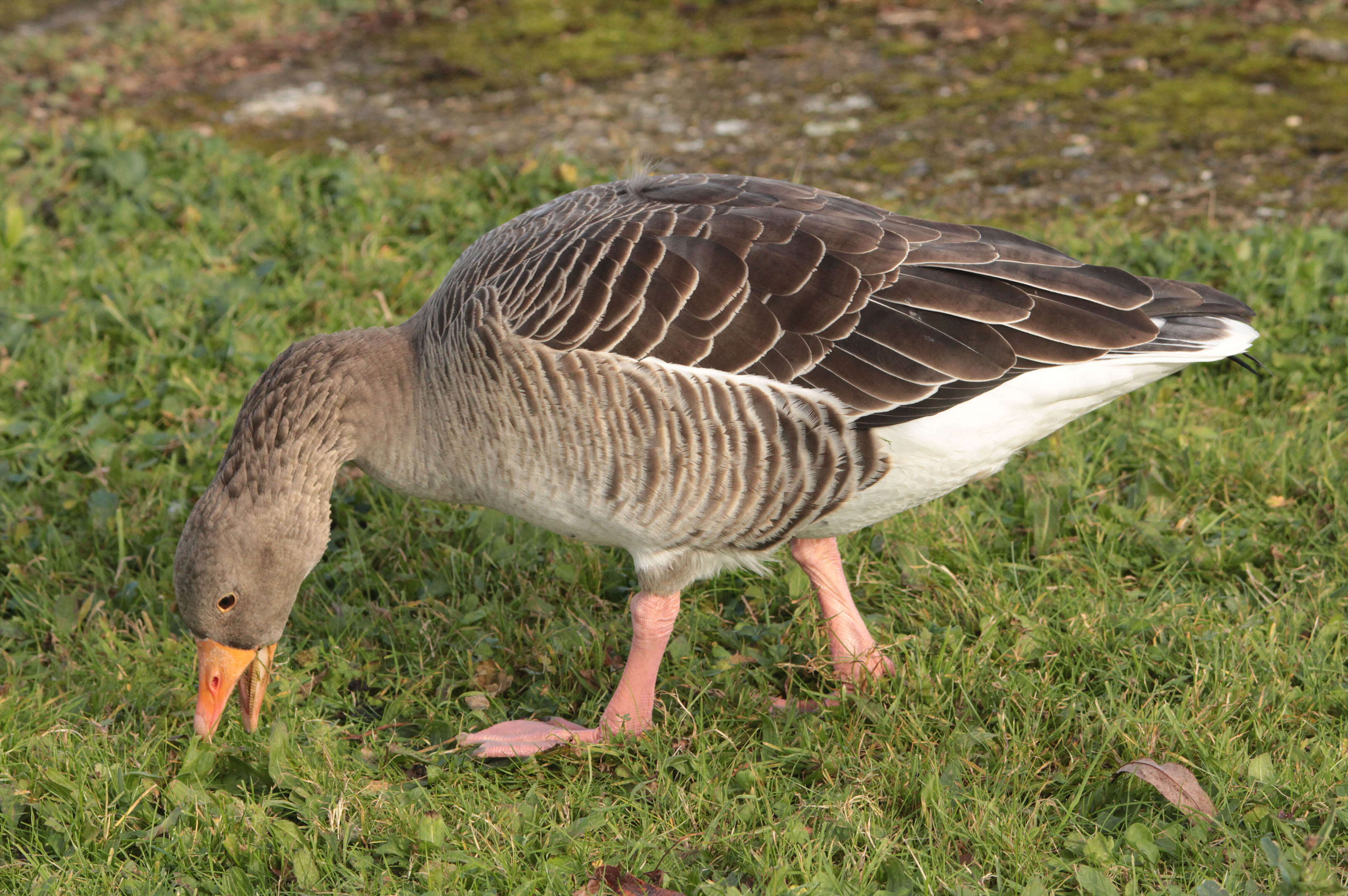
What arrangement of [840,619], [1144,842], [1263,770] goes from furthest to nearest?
1. [840,619]
2. [1263,770]
3. [1144,842]

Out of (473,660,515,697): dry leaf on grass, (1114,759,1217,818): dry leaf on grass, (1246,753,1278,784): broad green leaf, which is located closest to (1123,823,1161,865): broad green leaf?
(1114,759,1217,818): dry leaf on grass

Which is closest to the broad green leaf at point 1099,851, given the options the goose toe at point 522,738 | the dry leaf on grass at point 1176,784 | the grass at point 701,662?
the grass at point 701,662

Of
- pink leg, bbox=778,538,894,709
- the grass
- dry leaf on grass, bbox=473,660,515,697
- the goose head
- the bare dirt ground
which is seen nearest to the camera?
the grass

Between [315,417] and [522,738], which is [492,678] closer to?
[522,738]

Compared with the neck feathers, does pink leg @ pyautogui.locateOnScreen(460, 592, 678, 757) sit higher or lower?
lower

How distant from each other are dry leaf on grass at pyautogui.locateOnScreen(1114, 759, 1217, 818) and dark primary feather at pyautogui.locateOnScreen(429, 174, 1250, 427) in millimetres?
1106

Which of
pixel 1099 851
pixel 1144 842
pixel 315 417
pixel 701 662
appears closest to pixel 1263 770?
pixel 1144 842

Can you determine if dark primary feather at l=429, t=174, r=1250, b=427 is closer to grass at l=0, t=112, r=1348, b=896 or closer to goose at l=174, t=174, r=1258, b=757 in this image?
goose at l=174, t=174, r=1258, b=757

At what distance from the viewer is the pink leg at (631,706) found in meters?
3.52

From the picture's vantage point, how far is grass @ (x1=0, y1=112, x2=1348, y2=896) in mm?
3061

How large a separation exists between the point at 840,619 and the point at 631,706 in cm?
73

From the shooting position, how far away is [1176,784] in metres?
3.10

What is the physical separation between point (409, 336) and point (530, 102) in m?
4.86

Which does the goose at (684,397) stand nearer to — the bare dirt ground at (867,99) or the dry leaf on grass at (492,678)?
the dry leaf on grass at (492,678)
